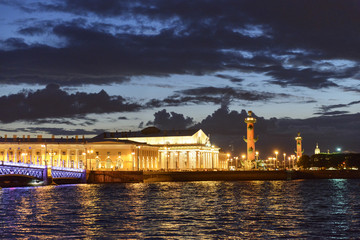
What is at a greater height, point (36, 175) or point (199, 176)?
point (36, 175)

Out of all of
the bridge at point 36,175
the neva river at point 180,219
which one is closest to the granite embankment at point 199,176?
the bridge at point 36,175

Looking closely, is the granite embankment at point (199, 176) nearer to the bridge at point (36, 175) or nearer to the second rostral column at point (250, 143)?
the bridge at point (36, 175)

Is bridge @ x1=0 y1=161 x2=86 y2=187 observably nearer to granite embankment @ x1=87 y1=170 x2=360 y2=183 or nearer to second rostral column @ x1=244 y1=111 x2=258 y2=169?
granite embankment @ x1=87 y1=170 x2=360 y2=183

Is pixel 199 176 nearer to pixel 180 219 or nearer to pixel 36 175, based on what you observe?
pixel 36 175

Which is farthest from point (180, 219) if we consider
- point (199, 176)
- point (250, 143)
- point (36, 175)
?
point (250, 143)

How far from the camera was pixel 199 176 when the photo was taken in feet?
511

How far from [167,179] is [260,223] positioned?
10698 centimetres

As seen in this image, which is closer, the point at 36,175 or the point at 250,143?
the point at 36,175

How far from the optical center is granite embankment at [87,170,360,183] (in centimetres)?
14075

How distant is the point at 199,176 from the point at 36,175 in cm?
4730

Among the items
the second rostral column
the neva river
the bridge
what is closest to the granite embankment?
the bridge

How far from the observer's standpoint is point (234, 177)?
156625 mm

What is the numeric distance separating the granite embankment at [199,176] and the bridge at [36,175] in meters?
5.39

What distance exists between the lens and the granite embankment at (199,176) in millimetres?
140750
